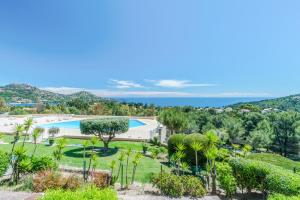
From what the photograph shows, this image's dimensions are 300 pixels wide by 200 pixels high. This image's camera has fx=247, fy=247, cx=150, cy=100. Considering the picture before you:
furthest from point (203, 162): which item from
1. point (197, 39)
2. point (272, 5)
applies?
point (197, 39)

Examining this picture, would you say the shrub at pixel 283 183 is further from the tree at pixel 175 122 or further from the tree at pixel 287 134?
the tree at pixel 287 134

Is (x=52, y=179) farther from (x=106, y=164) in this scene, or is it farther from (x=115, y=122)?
(x=115, y=122)

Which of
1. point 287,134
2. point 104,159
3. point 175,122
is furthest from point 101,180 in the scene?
point 287,134

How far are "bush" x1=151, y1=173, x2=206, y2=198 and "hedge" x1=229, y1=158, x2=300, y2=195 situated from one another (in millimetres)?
1667

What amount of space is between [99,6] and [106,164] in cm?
1352

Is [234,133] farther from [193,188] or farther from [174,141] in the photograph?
[193,188]

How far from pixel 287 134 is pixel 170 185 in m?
25.4

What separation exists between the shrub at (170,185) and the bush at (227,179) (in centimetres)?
162

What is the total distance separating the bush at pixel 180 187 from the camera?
8508 mm

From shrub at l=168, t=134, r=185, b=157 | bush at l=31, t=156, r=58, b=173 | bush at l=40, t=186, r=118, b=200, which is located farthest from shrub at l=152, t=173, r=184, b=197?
shrub at l=168, t=134, r=185, b=157

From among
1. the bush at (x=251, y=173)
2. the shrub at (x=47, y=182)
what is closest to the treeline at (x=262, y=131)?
the bush at (x=251, y=173)

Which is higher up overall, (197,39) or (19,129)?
(197,39)

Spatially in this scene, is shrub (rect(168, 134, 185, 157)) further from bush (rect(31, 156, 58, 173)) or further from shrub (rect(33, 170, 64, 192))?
shrub (rect(33, 170, 64, 192))

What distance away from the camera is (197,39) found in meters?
27.8
